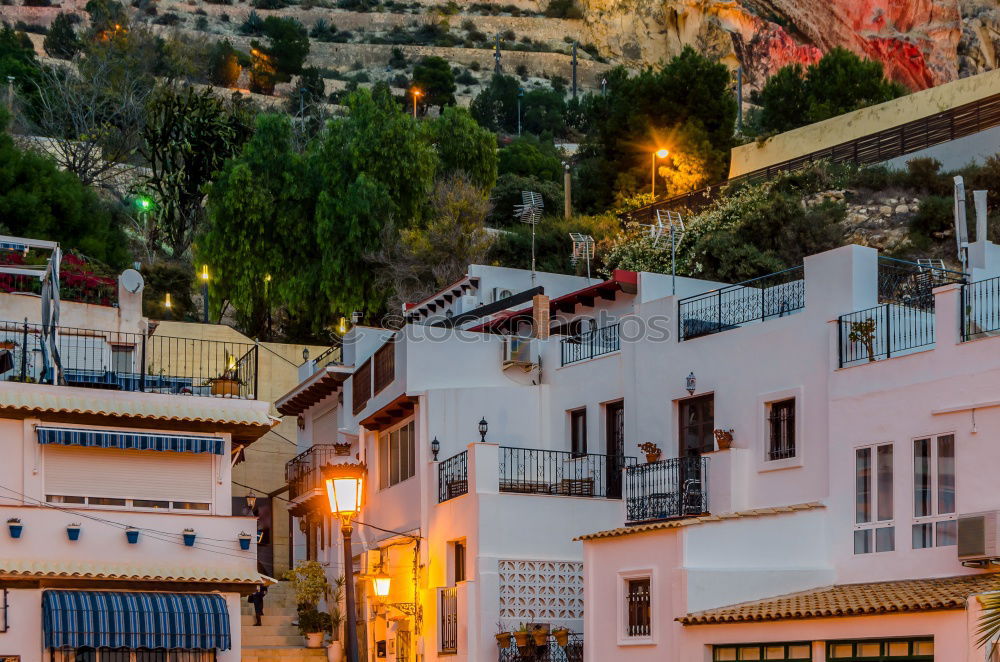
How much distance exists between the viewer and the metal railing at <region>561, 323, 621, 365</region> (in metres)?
30.6

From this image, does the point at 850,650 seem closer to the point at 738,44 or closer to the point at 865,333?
the point at 865,333

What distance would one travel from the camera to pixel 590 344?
31.2 metres

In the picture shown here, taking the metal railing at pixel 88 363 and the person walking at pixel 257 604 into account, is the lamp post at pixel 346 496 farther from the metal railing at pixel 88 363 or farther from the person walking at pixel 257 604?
the person walking at pixel 257 604

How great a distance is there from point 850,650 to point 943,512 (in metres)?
2.71

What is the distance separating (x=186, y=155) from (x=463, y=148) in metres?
11.1

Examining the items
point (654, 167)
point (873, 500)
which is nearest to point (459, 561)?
point (873, 500)

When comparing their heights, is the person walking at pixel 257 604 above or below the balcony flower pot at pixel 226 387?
below

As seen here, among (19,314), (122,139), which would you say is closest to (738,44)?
(122,139)

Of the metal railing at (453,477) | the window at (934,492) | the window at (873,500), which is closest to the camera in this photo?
the window at (934,492)

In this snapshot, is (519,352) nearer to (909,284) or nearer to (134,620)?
(909,284)

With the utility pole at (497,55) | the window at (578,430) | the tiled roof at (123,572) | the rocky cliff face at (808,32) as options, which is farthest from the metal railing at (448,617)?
the utility pole at (497,55)

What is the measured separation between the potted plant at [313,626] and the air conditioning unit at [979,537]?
53.1 feet

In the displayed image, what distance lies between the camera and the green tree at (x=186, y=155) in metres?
60.2

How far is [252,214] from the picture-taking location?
51438 mm
